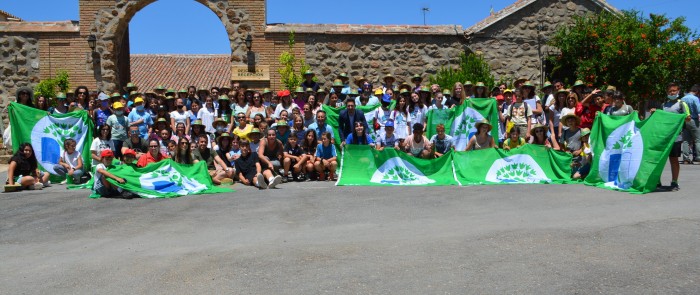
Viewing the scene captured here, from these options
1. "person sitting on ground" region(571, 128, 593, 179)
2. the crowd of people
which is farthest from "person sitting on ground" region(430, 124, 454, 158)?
"person sitting on ground" region(571, 128, 593, 179)

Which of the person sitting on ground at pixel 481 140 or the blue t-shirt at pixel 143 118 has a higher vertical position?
the blue t-shirt at pixel 143 118

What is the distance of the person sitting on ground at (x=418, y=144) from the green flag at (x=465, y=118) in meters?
0.85

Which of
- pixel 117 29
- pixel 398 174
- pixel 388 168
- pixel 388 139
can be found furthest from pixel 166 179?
pixel 117 29

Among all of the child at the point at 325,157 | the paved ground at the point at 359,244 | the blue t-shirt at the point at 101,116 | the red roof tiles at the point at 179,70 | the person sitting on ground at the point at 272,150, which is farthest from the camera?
the red roof tiles at the point at 179,70

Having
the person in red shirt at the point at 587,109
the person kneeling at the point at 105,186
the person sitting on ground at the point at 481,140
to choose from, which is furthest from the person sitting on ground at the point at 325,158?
the person in red shirt at the point at 587,109

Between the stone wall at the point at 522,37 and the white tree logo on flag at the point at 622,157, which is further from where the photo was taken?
the stone wall at the point at 522,37

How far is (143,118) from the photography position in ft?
42.7

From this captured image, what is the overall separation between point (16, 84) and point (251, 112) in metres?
8.79

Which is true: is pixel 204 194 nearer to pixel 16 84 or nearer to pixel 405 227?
pixel 405 227

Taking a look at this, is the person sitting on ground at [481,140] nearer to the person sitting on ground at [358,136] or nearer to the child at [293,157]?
the person sitting on ground at [358,136]

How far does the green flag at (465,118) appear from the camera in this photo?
1309 cm

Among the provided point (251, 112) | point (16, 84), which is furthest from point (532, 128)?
point (16, 84)

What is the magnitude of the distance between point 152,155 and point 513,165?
6530 millimetres

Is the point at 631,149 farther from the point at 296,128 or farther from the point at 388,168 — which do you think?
the point at 296,128
